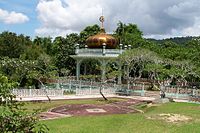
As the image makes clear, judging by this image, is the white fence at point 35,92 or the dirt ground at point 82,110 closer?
the dirt ground at point 82,110

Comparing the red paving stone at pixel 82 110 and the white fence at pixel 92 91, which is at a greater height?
the white fence at pixel 92 91

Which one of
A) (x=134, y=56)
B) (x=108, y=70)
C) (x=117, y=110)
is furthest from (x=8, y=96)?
(x=108, y=70)

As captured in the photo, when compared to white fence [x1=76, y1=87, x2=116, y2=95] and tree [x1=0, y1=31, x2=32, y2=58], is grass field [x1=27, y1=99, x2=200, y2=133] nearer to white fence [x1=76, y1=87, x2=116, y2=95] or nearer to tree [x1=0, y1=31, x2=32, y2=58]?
white fence [x1=76, y1=87, x2=116, y2=95]

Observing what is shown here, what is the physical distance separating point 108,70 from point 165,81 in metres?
8.75

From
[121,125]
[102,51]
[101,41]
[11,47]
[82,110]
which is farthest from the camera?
[11,47]

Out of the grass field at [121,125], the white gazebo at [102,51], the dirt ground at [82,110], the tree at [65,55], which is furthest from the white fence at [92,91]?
the tree at [65,55]

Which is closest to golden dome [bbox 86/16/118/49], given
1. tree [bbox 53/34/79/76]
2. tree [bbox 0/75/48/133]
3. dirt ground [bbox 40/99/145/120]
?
tree [bbox 53/34/79/76]

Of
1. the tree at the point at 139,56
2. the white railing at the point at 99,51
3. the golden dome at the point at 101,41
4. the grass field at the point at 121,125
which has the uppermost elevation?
the golden dome at the point at 101,41

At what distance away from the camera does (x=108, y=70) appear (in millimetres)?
40844

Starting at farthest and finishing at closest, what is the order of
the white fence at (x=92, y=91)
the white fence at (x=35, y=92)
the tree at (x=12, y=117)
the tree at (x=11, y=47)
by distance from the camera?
1. the tree at (x=11, y=47)
2. the white fence at (x=92, y=91)
3. the white fence at (x=35, y=92)
4. the tree at (x=12, y=117)

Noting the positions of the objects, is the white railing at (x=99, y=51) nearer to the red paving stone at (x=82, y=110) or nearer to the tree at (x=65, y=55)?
the tree at (x=65, y=55)

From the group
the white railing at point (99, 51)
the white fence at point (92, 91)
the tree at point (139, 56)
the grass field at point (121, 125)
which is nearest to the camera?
the grass field at point (121, 125)

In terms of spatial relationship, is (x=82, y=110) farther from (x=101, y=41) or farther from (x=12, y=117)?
(x=101, y=41)

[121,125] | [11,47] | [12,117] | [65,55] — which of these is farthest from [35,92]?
[12,117]
